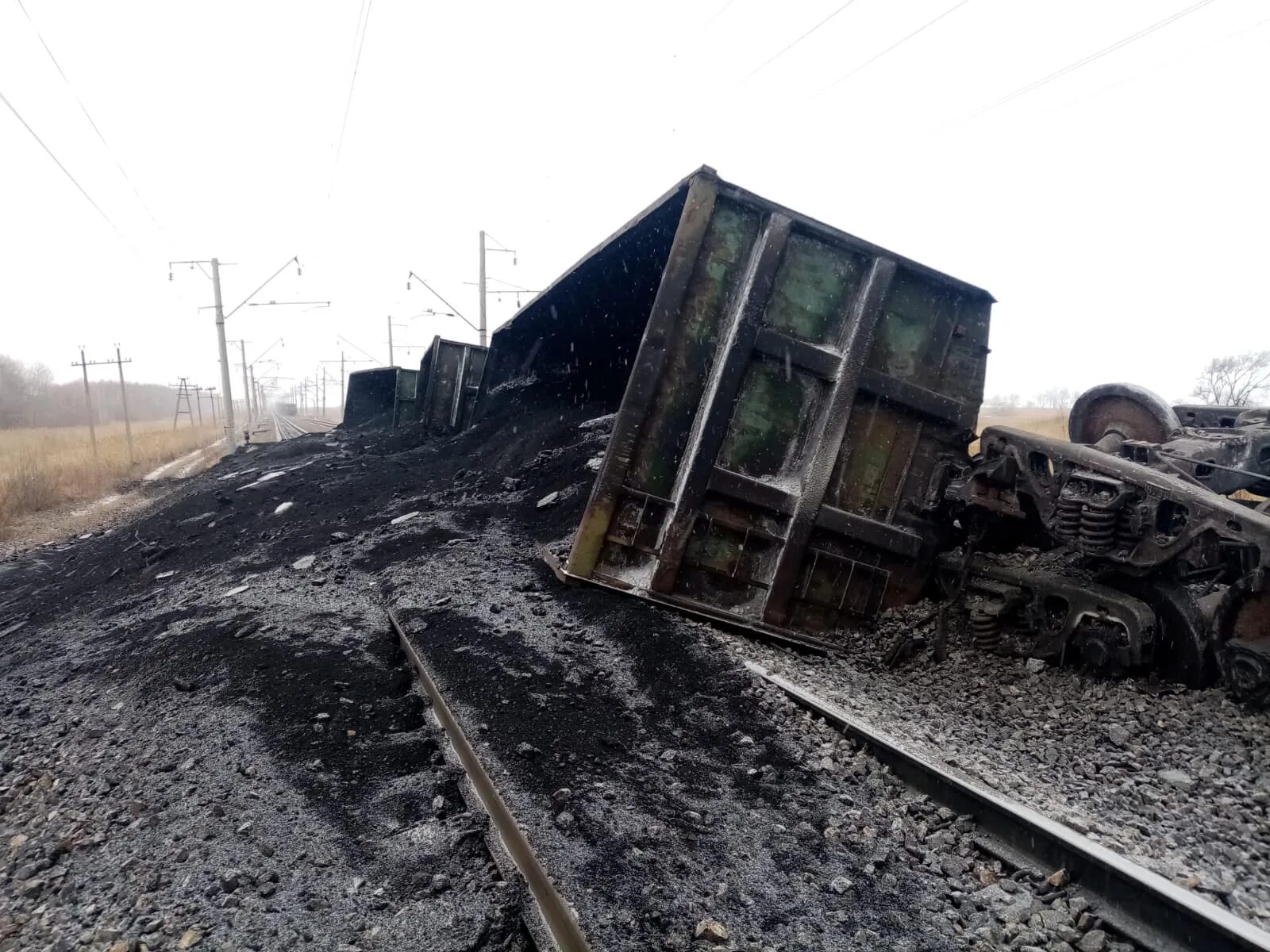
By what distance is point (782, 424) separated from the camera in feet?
14.8

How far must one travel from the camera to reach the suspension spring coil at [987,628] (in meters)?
3.96

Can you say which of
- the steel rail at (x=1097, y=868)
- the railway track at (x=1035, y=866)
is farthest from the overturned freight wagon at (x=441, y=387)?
the steel rail at (x=1097, y=868)

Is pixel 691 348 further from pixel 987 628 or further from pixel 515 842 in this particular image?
pixel 515 842

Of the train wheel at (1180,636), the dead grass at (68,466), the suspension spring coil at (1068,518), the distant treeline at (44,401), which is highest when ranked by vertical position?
the suspension spring coil at (1068,518)

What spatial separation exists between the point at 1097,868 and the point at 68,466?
25.7 m

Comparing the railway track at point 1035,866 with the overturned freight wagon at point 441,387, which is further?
the overturned freight wagon at point 441,387

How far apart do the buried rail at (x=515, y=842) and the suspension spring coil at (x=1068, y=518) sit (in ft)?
9.89

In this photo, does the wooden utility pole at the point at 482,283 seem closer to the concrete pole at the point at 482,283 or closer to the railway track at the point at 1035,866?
the concrete pole at the point at 482,283

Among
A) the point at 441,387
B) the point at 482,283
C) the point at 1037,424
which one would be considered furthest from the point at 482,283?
the point at 1037,424

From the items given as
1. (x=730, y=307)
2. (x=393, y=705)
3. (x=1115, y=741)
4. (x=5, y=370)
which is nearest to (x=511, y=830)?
(x=393, y=705)

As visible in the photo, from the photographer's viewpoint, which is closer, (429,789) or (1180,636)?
(429,789)

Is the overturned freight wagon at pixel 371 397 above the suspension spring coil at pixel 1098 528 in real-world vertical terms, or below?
below

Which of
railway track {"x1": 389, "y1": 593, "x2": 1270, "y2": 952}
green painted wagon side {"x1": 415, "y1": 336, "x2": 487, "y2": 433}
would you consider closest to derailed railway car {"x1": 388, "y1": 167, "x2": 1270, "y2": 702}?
railway track {"x1": 389, "y1": 593, "x2": 1270, "y2": 952}

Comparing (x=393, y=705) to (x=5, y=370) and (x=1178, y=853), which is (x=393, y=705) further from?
(x=5, y=370)
